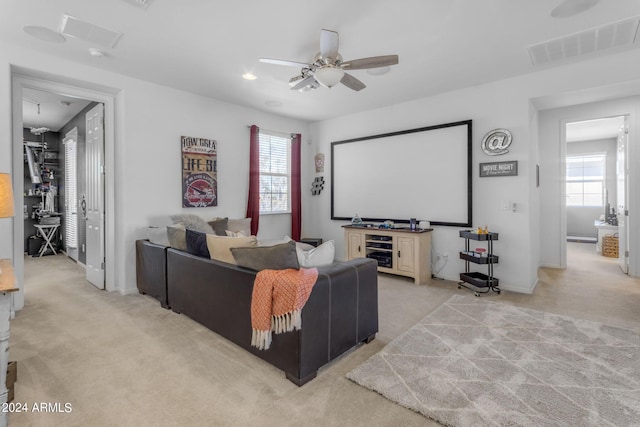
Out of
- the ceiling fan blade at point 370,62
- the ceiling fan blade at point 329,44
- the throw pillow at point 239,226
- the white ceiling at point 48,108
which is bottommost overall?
the throw pillow at point 239,226

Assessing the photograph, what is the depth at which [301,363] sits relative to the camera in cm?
196

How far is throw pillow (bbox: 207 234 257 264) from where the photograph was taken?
2.41 metres

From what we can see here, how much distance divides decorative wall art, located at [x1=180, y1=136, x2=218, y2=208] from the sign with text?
154 inches

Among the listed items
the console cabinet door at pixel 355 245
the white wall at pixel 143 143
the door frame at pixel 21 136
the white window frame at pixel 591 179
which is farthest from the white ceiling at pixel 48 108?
the white window frame at pixel 591 179

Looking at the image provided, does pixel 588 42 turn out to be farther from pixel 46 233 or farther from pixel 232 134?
pixel 46 233

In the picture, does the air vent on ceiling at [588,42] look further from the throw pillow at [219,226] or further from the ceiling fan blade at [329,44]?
the throw pillow at [219,226]

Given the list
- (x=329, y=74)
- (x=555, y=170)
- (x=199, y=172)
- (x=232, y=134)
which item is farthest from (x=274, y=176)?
(x=555, y=170)

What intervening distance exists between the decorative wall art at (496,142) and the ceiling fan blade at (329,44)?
8.63 ft

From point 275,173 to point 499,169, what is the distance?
12.0 feet

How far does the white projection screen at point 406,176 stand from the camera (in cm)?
448

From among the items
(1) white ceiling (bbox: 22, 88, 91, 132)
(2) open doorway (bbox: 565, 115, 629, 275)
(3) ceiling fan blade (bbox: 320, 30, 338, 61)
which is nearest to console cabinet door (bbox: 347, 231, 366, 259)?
(3) ceiling fan blade (bbox: 320, 30, 338, 61)

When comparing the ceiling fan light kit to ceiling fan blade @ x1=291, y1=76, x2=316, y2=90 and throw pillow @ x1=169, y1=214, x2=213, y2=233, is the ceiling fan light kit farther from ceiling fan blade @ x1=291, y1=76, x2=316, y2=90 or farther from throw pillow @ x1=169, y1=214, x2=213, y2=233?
throw pillow @ x1=169, y1=214, x2=213, y2=233

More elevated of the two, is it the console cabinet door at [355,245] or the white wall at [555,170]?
the white wall at [555,170]

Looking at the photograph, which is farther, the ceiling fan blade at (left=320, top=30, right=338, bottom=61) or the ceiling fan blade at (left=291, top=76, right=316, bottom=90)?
the ceiling fan blade at (left=291, top=76, right=316, bottom=90)
